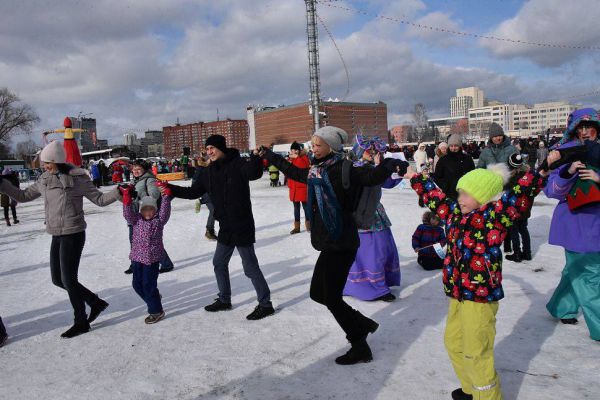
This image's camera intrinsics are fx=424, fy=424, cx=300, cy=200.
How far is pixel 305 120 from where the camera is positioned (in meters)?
123

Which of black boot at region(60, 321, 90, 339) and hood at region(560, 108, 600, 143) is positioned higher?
hood at region(560, 108, 600, 143)

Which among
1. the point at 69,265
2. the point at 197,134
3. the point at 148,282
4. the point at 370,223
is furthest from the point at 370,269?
the point at 197,134

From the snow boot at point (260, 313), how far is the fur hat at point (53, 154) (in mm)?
2376

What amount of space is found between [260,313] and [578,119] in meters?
3.38

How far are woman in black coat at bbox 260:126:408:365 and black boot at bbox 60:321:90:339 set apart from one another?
2392mm

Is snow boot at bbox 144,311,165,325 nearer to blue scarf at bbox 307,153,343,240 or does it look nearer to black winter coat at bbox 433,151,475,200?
blue scarf at bbox 307,153,343,240

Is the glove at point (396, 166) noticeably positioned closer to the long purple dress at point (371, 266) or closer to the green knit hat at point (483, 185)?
the green knit hat at point (483, 185)

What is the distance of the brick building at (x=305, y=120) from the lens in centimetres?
11948

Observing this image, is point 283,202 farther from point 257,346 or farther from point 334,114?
point 334,114

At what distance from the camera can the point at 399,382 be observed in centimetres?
295

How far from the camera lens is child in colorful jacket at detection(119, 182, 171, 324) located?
13.6 feet

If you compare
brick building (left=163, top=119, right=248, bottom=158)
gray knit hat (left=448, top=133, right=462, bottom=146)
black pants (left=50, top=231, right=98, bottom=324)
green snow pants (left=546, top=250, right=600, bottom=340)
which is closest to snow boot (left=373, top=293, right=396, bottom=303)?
green snow pants (left=546, top=250, right=600, bottom=340)

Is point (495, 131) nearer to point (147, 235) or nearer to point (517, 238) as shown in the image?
point (517, 238)

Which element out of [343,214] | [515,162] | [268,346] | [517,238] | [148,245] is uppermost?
[515,162]
